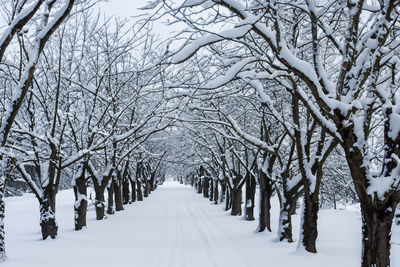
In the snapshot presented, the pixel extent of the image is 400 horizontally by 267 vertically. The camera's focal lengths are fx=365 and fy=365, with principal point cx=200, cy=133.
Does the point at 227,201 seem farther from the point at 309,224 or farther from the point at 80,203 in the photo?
the point at 309,224

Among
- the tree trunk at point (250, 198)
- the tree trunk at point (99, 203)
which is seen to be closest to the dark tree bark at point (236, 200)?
the tree trunk at point (250, 198)

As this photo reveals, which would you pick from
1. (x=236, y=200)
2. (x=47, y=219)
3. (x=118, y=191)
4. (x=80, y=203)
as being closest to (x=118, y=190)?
(x=118, y=191)

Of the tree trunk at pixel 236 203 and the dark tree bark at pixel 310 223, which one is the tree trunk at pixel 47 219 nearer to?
the dark tree bark at pixel 310 223

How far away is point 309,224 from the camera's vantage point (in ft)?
29.9

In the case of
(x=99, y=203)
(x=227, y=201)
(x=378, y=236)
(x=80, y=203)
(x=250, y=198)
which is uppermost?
(x=378, y=236)

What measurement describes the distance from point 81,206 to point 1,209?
250 inches

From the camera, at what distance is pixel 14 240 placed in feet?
37.2

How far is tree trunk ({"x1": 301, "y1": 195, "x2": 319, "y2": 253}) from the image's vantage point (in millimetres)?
8984

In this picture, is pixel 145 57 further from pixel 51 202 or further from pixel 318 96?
pixel 318 96

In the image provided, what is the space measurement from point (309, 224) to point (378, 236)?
4.07 metres

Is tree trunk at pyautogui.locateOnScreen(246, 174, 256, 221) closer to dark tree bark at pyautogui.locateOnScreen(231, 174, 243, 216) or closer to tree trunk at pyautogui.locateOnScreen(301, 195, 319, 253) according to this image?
dark tree bark at pyautogui.locateOnScreen(231, 174, 243, 216)

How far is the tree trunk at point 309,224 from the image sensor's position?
29.5 ft

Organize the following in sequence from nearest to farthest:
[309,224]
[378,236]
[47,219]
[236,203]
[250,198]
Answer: [378,236] → [309,224] → [47,219] → [250,198] → [236,203]

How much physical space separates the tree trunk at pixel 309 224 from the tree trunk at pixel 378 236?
12.6 ft
